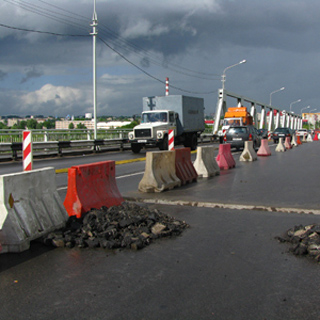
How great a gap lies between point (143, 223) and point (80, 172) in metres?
1.53

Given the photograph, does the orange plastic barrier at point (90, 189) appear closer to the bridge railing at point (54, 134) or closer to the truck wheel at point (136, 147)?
the bridge railing at point (54, 134)

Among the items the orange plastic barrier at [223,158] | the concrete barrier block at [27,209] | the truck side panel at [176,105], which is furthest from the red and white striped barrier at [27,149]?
the truck side panel at [176,105]

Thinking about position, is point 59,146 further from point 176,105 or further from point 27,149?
point 27,149

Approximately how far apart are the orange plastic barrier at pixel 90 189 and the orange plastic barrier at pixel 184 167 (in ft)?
12.0

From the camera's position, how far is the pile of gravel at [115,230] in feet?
18.0

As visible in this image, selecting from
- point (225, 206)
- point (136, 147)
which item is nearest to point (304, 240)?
point (225, 206)

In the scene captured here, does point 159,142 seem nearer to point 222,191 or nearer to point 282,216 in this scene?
point 222,191

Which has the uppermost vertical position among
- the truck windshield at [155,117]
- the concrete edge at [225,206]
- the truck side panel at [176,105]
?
the truck side panel at [176,105]

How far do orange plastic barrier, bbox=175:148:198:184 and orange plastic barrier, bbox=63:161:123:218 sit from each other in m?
3.65

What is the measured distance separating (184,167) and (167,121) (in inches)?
653

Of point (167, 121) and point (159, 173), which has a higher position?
point (167, 121)

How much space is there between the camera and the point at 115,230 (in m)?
5.70

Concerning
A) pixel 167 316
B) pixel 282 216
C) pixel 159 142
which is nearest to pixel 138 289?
pixel 167 316

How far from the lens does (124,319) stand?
3.34 meters
